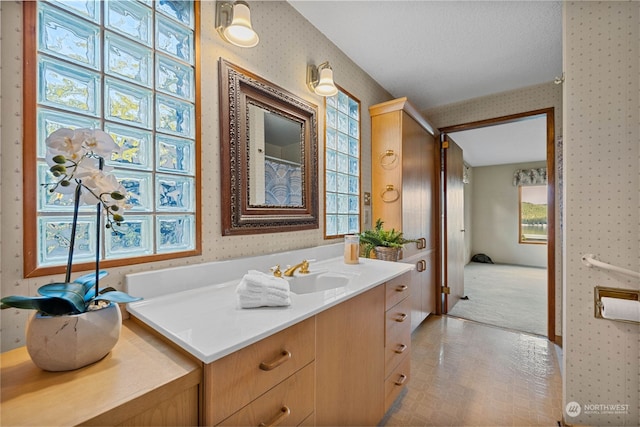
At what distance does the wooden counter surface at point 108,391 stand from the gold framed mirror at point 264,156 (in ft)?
2.24

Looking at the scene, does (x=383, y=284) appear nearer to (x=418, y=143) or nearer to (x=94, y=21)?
(x=94, y=21)

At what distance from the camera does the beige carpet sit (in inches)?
111

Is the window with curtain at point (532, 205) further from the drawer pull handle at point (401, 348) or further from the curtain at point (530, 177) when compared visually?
the drawer pull handle at point (401, 348)

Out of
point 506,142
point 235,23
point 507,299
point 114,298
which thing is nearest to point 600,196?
point 235,23

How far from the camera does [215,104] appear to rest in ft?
4.04

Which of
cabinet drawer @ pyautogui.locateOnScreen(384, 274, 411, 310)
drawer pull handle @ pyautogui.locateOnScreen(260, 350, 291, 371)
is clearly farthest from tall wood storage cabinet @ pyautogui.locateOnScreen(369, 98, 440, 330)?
drawer pull handle @ pyautogui.locateOnScreen(260, 350, 291, 371)

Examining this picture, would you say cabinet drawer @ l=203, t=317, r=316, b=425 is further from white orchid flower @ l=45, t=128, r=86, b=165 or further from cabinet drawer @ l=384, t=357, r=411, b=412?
cabinet drawer @ l=384, t=357, r=411, b=412

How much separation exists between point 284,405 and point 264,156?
44.3 inches

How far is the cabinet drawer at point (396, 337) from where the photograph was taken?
1.36m

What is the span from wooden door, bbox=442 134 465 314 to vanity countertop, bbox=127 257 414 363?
7.19 ft

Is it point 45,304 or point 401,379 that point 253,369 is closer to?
point 45,304

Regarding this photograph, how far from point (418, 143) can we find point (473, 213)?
16.7 feet

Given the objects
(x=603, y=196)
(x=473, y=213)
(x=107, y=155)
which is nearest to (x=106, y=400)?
(x=107, y=155)

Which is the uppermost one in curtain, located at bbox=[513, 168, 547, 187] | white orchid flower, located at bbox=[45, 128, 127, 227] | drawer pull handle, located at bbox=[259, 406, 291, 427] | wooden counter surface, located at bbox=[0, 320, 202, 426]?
curtain, located at bbox=[513, 168, 547, 187]
